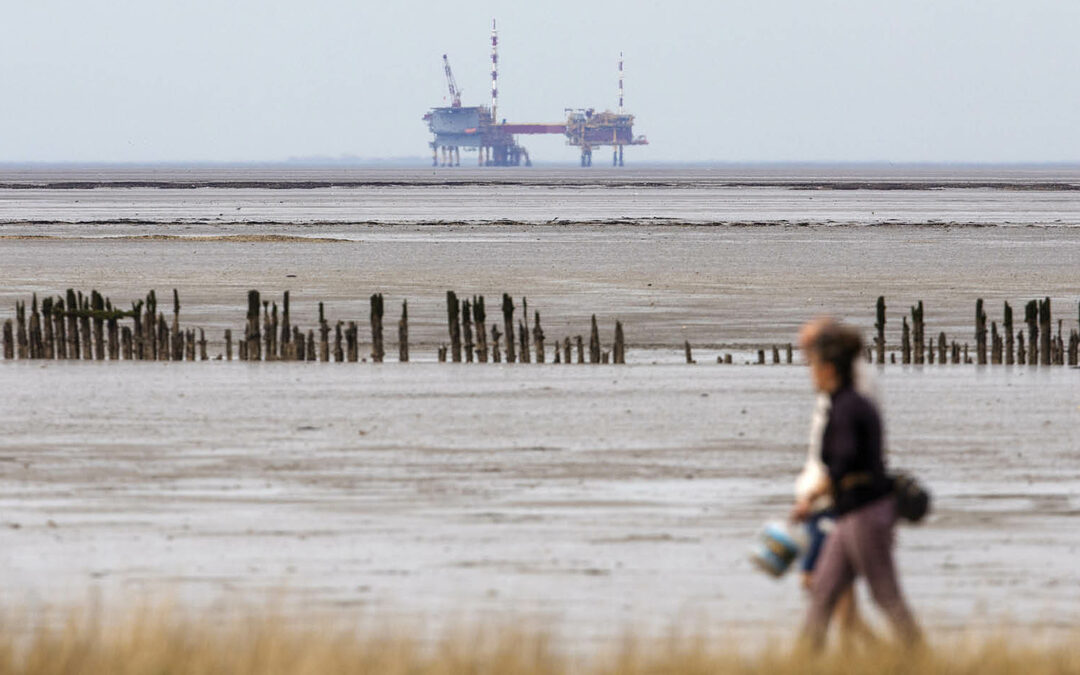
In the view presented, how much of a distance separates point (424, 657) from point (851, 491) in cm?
243

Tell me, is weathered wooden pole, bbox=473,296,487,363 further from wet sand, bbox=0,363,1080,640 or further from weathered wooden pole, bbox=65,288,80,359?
weathered wooden pole, bbox=65,288,80,359

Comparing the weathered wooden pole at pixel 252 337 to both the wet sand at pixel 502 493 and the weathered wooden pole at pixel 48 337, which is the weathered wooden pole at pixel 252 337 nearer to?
the wet sand at pixel 502 493

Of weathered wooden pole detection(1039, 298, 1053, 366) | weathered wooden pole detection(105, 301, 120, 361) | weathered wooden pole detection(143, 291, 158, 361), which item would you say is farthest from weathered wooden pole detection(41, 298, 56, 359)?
weathered wooden pole detection(1039, 298, 1053, 366)

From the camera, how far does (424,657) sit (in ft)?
30.0

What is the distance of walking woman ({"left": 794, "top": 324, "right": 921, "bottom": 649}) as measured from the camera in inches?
322

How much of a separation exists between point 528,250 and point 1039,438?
4867 cm

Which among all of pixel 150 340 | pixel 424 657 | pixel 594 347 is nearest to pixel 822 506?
pixel 424 657

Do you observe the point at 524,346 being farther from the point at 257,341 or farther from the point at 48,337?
the point at 48,337

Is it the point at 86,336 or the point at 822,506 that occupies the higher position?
the point at 822,506

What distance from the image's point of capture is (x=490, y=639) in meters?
9.20

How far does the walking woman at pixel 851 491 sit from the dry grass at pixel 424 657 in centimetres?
30

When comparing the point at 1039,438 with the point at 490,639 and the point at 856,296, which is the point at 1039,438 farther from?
the point at 856,296

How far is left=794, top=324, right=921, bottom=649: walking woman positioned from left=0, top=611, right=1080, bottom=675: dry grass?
0.30 metres

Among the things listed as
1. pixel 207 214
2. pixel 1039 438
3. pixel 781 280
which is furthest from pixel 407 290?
pixel 207 214
